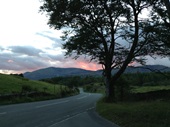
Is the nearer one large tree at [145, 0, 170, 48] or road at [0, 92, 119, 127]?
road at [0, 92, 119, 127]

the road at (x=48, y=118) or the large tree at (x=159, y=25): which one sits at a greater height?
the large tree at (x=159, y=25)

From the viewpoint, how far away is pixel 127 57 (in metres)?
31.3

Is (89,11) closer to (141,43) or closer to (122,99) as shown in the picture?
(141,43)

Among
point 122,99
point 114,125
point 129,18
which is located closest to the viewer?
point 114,125

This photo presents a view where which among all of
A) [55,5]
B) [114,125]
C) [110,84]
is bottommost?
[114,125]

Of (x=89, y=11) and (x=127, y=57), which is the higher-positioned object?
(x=89, y=11)

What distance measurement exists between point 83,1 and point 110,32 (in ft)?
17.6

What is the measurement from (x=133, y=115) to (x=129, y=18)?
1484 centimetres

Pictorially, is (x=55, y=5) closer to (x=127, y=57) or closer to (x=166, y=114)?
(x=127, y=57)

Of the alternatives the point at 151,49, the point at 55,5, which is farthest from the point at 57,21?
the point at 151,49

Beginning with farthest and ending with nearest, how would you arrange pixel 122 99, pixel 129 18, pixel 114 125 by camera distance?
pixel 122 99 → pixel 129 18 → pixel 114 125

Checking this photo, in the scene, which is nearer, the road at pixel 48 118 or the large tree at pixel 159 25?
the road at pixel 48 118

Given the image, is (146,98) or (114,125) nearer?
(114,125)

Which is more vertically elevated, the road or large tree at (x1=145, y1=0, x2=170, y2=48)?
large tree at (x1=145, y1=0, x2=170, y2=48)
